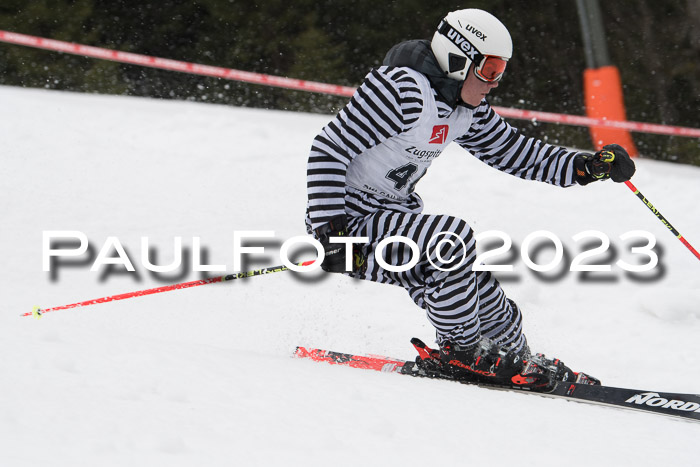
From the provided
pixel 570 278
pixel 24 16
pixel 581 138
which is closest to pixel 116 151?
pixel 570 278

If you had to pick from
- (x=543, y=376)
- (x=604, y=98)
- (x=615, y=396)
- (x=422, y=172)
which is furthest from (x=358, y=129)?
(x=604, y=98)

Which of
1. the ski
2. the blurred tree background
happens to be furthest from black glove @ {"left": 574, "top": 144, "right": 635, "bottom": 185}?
the blurred tree background

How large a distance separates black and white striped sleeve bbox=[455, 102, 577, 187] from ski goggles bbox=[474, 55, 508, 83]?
37cm

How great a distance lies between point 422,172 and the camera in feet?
11.0

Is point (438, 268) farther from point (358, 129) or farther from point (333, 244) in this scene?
point (358, 129)

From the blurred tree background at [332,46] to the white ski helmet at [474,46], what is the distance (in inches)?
402

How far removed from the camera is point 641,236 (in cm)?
580

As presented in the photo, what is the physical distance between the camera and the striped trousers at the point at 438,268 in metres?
3.08

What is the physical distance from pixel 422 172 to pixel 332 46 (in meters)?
10.5

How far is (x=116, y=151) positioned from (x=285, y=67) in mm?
6998

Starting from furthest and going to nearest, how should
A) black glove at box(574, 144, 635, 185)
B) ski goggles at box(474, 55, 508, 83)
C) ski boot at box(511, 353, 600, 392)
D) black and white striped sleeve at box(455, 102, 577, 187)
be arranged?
black and white striped sleeve at box(455, 102, 577, 187) → black glove at box(574, 144, 635, 185) → ski boot at box(511, 353, 600, 392) → ski goggles at box(474, 55, 508, 83)

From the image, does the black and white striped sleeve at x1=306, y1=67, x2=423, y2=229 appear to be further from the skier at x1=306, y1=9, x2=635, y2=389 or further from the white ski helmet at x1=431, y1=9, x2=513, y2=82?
the white ski helmet at x1=431, y1=9, x2=513, y2=82

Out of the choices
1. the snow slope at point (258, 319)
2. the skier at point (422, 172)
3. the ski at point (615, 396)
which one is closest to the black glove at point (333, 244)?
the skier at point (422, 172)

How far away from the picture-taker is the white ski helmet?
10.2ft
